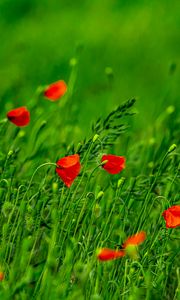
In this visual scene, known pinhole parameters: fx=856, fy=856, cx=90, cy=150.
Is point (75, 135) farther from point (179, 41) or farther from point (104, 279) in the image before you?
point (179, 41)

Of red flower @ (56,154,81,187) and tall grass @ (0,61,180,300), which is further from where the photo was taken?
red flower @ (56,154,81,187)

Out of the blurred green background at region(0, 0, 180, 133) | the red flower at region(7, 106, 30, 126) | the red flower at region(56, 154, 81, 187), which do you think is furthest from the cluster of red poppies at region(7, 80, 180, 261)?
the blurred green background at region(0, 0, 180, 133)

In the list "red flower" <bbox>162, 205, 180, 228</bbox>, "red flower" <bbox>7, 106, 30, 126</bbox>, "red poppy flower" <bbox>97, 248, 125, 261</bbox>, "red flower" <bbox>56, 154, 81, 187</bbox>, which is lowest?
"red poppy flower" <bbox>97, 248, 125, 261</bbox>

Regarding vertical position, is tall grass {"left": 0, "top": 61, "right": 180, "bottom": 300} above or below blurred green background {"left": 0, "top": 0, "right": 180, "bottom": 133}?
below

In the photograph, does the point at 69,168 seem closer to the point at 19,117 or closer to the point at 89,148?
the point at 89,148

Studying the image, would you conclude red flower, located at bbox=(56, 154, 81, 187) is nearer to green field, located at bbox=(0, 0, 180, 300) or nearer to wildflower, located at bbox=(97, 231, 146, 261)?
green field, located at bbox=(0, 0, 180, 300)

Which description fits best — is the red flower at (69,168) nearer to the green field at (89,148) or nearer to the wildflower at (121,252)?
the green field at (89,148)

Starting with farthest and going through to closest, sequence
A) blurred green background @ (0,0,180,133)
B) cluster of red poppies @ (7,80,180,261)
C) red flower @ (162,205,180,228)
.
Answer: blurred green background @ (0,0,180,133)
red flower @ (162,205,180,228)
cluster of red poppies @ (7,80,180,261)

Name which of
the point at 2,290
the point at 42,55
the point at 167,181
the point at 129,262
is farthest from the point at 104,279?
the point at 42,55

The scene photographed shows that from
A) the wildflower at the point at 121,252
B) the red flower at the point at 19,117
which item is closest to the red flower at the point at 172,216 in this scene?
the wildflower at the point at 121,252
